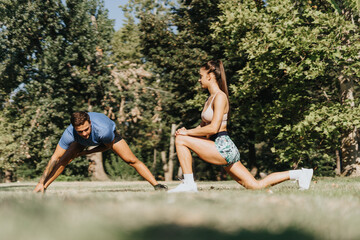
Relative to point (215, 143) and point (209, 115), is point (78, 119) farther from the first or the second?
point (215, 143)

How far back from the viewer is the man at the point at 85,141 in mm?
5848

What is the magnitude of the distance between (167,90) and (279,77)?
32.4 ft

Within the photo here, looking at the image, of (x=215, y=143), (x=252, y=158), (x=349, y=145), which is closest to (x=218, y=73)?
(x=215, y=143)

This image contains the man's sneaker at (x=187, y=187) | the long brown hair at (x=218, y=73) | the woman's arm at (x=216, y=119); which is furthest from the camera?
the long brown hair at (x=218, y=73)

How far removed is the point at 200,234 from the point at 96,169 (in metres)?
25.5

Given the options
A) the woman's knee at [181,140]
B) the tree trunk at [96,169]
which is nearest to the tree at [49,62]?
the tree trunk at [96,169]

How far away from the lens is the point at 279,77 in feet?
55.9

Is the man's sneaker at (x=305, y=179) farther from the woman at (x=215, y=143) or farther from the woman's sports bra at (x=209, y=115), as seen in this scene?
the woman's sports bra at (x=209, y=115)

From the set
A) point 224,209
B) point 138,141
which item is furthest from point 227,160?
point 138,141

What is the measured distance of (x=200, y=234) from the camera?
7.04ft

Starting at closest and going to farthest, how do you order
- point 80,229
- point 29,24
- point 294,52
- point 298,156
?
point 80,229 → point 294,52 → point 298,156 → point 29,24

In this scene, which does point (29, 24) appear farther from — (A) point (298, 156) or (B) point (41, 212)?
(B) point (41, 212)

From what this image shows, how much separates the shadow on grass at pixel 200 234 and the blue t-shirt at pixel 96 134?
404cm

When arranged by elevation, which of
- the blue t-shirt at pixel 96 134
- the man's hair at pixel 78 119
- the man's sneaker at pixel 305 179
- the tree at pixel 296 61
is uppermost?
the tree at pixel 296 61
